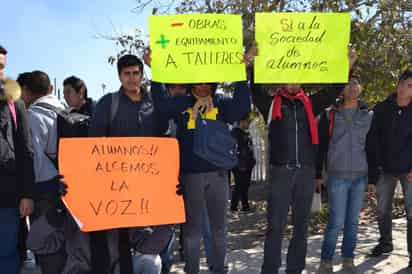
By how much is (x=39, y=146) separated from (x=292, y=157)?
2.09 m

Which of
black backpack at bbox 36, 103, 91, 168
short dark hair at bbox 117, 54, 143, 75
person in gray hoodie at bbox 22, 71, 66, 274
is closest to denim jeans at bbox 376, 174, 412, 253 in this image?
short dark hair at bbox 117, 54, 143, 75

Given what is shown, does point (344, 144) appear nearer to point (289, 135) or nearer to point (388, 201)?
point (289, 135)

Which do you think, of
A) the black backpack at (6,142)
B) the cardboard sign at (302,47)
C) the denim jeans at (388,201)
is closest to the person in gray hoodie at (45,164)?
the black backpack at (6,142)

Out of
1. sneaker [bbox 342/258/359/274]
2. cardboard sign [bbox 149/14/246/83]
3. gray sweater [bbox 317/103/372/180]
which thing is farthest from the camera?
sneaker [bbox 342/258/359/274]

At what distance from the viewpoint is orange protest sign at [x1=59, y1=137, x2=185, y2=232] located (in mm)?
2895

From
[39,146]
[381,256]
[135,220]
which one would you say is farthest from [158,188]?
[381,256]

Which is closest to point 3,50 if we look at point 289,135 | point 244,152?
point 289,135

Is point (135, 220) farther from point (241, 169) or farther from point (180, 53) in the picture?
point (241, 169)

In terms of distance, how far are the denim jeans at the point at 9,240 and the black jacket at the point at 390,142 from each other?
127 inches

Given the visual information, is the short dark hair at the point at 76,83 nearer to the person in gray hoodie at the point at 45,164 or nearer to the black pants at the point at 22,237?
the person in gray hoodie at the point at 45,164

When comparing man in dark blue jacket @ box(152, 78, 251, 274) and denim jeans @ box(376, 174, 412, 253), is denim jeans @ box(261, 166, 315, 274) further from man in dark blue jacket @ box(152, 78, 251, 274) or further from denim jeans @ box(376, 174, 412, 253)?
denim jeans @ box(376, 174, 412, 253)

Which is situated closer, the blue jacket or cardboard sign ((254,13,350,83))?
the blue jacket

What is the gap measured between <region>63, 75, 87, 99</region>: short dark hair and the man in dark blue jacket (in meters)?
1.55

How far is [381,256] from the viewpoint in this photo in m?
4.83
